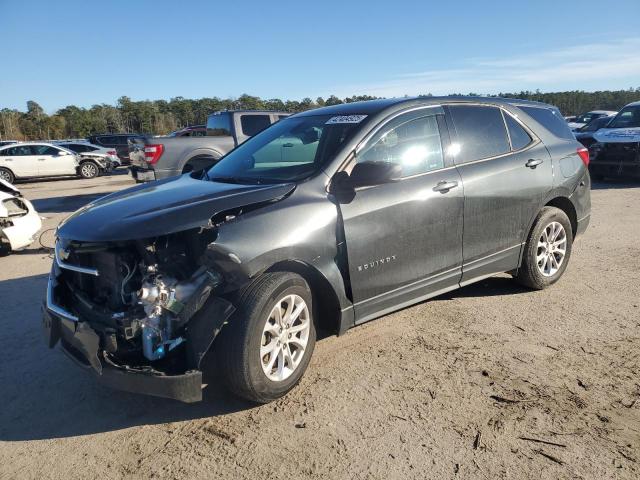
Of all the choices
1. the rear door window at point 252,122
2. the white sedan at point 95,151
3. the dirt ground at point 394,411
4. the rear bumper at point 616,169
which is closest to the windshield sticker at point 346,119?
the dirt ground at point 394,411

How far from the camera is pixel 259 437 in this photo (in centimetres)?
285

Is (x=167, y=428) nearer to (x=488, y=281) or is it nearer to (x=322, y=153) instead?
(x=322, y=153)

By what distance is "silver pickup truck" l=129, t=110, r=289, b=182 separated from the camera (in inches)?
392

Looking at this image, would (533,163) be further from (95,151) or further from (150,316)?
(95,151)


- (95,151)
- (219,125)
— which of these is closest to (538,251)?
(219,125)

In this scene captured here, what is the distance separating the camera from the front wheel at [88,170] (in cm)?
2022

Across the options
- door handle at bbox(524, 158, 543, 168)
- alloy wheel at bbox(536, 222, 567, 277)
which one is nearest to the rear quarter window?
door handle at bbox(524, 158, 543, 168)

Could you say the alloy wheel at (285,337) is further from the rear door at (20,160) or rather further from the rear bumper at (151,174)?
the rear door at (20,160)

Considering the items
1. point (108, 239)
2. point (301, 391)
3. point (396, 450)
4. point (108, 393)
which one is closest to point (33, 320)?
point (108, 393)

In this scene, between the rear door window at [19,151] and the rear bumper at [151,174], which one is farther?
the rear door window at [19,151]

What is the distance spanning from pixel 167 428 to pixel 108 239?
1186 millimetres

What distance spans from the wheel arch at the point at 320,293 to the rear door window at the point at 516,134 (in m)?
2.58

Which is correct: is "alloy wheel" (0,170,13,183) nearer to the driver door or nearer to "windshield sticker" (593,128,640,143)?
the driver door

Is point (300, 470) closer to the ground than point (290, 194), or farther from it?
closer to the ground
